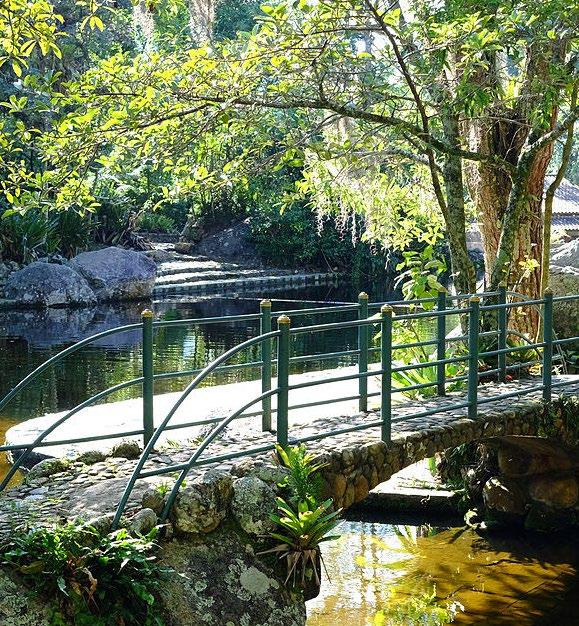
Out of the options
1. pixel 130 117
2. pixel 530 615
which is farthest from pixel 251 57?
pixel 530 615

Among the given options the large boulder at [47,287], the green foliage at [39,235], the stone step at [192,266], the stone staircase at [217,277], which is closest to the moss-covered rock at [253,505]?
the large boulder at [47,287]

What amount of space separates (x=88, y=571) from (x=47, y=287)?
21395mm

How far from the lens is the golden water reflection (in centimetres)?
759

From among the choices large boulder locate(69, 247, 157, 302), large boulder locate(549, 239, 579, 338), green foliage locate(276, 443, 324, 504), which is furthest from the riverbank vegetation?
large boulder locate(69, 247, 157, 302)

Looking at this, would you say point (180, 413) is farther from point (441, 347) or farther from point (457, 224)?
point (457, 224)

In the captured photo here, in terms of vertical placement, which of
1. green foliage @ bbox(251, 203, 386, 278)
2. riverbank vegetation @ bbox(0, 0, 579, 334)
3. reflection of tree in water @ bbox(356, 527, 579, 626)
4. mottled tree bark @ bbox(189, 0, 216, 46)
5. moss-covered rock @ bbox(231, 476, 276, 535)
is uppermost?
mottled tree bark @ bbox(189, 0, 216, 46)

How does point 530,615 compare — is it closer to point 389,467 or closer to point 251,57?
point 389,467

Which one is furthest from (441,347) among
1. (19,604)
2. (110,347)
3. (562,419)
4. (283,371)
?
(110,347)

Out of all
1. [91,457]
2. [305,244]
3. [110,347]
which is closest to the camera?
[91,457]

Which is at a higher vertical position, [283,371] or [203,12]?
[203,12]

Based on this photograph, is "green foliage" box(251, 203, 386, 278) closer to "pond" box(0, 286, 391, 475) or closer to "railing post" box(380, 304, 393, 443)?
"pond" box(0, 286, 391, 475)

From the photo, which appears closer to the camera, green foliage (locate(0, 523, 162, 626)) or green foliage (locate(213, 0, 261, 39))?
green foliage (locate(0, 523, 162, 626))

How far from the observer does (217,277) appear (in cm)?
3231

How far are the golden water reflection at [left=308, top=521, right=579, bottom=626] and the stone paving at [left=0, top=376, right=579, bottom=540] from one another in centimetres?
121
